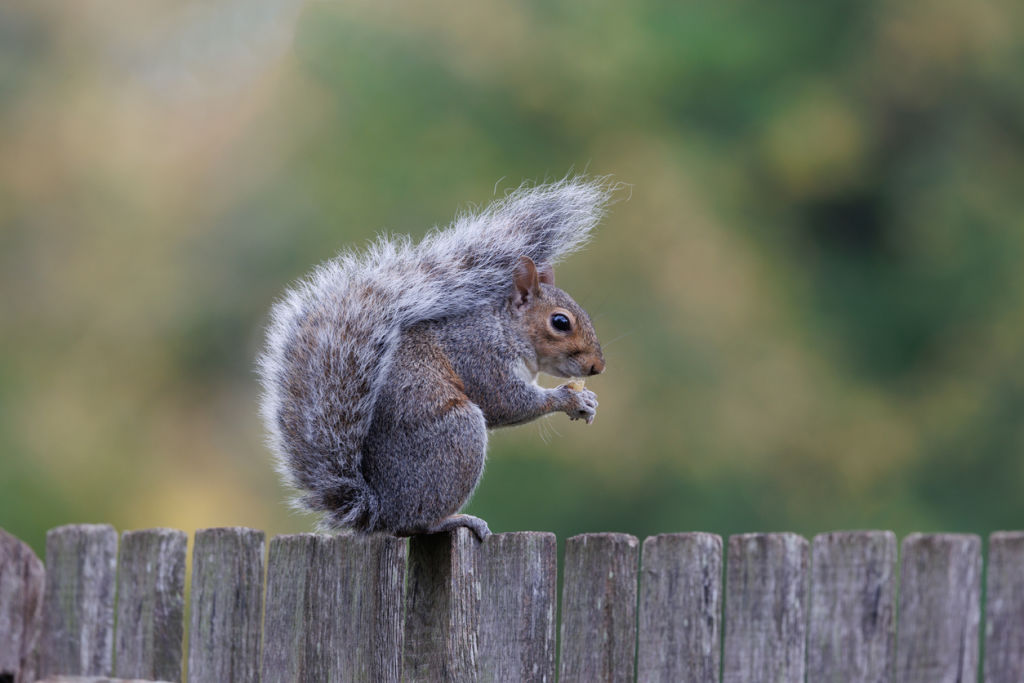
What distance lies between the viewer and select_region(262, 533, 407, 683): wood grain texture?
1.76m

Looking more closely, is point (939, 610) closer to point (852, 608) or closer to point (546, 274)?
point (852, 608)

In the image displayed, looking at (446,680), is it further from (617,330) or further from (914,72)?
(914,72)

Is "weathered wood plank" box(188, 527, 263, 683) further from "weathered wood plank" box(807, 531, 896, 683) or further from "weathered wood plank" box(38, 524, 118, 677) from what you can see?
"weathered wood plank" box(807, 531, 896, 683)

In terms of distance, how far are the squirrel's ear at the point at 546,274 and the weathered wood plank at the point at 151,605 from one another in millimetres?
771

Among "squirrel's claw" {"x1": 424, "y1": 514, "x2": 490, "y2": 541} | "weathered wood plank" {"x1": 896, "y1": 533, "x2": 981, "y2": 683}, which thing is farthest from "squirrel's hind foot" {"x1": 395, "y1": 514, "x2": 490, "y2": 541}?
"weathered wood plank" {"x1": 896, "y1": 533, "x2": 981, "y2": 683}

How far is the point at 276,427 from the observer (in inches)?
76.9

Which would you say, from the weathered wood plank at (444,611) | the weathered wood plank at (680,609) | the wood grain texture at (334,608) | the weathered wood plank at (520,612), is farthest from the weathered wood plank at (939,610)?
the wood grain texture at (334,608)

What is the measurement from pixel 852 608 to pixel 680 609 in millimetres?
219

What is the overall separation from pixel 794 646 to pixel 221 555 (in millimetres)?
910

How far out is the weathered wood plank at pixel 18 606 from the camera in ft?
5.74

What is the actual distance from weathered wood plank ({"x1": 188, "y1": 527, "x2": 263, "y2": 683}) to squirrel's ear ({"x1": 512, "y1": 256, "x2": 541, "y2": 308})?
599mm

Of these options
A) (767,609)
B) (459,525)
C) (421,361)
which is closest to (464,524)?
(459,525)

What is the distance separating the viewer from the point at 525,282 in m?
2.08

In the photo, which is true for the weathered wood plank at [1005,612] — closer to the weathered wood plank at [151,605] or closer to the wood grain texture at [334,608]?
the wood grain texture at [334,608]
